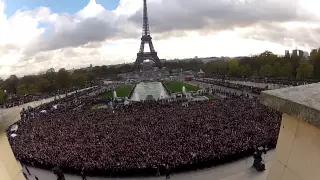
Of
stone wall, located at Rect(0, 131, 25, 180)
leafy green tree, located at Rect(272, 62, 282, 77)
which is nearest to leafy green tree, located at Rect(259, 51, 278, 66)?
leafy green tree, located at Rect(272, 62, 282, 77)

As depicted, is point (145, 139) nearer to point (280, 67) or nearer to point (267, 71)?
point (280, 67)

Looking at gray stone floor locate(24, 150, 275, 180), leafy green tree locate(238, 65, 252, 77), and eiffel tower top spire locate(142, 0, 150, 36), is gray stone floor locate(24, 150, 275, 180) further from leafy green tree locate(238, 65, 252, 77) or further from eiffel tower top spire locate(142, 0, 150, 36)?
eiffel tower top spire locate(142, 0, 150, 36)

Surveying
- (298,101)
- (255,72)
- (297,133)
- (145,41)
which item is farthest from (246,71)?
(298,101)

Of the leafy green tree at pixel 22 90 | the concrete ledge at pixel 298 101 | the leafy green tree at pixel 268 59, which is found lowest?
the leafy green tree at pixel 22 90

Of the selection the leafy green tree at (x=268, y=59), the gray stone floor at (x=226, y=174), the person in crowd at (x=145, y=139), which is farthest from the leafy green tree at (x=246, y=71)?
the gray stone floor at (x=226, y=174)

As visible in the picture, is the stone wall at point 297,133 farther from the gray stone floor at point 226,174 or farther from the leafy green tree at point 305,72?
the leafy green tree at point 305,72

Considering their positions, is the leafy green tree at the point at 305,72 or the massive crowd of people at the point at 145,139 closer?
the massive crowd of people at the point at 145,139

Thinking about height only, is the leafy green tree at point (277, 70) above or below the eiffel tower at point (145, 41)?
below
